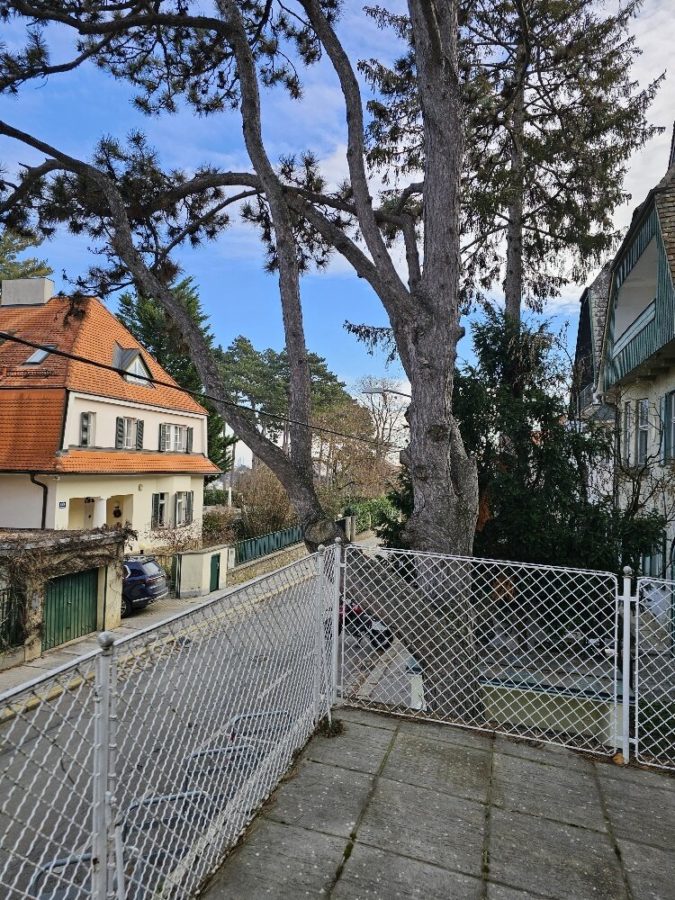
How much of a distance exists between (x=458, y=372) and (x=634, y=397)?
6230 mm

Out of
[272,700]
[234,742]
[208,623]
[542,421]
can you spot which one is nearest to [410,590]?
[272,700]

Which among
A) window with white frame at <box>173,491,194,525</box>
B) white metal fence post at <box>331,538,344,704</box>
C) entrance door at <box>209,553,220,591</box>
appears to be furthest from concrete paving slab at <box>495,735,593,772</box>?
window with white frame at <box>173,491,194,525</box>

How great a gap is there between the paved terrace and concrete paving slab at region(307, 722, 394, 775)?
1 centimetres

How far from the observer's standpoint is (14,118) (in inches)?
235

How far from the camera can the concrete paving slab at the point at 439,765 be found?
345cm

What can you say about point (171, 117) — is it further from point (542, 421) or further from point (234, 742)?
point (234, 742)

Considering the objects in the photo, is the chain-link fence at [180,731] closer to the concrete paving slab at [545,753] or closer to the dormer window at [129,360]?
the concrete paving slab at [545,753]

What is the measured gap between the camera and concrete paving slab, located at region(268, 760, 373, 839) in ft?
9.98

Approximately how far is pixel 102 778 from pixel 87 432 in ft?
53.7

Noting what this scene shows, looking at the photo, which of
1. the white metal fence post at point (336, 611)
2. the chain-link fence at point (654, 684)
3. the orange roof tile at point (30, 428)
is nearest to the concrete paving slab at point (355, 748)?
the white metal fence post at point (336, 611)

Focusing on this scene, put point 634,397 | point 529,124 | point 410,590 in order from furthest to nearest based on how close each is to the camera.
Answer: point 634,397, point 529,124, point 410,590

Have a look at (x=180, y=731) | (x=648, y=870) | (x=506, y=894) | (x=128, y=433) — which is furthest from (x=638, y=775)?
(x=128, y=433)

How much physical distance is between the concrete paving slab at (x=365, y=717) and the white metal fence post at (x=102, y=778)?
8.74 ft

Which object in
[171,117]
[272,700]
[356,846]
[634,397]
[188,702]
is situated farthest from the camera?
[634,397]
